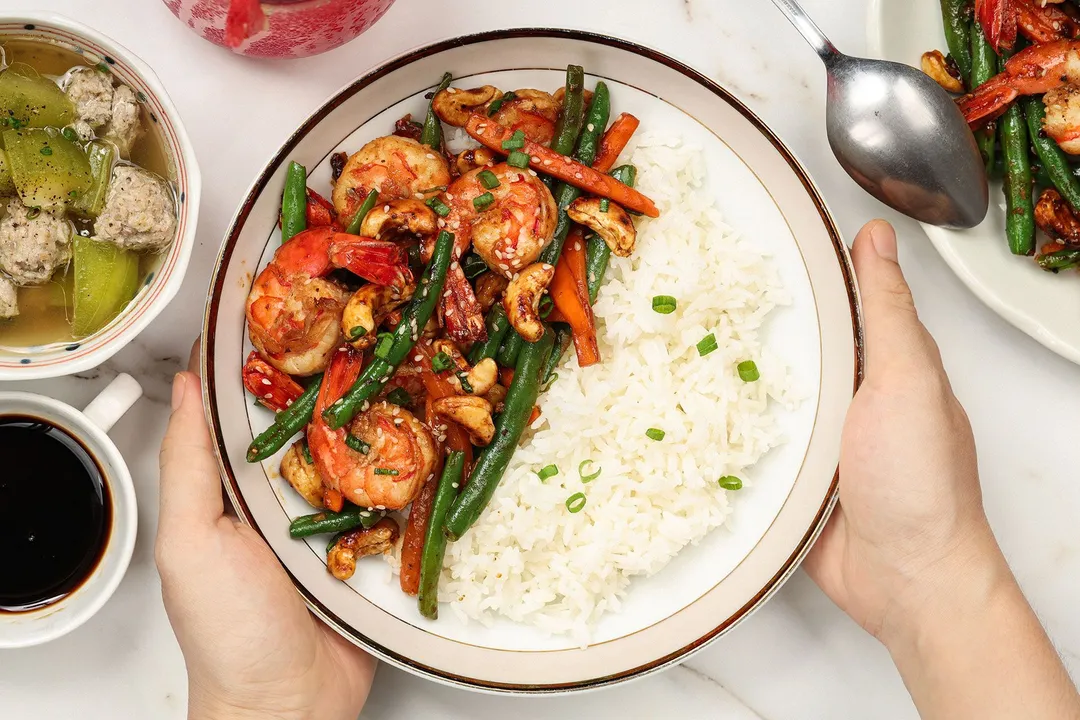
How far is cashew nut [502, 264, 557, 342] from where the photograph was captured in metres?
2.44

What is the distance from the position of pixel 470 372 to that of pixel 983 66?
6.91 ft

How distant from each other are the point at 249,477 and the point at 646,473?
51.2 inches

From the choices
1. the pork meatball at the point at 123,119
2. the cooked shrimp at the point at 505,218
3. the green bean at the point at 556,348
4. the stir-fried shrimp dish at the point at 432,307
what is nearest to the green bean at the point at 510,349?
the stir-fried shrimp dish at the point at 432,307

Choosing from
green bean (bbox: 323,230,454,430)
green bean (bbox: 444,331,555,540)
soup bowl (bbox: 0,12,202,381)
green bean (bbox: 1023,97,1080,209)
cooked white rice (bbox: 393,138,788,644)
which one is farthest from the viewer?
green bean (bbox: 1023,97,1080,209)

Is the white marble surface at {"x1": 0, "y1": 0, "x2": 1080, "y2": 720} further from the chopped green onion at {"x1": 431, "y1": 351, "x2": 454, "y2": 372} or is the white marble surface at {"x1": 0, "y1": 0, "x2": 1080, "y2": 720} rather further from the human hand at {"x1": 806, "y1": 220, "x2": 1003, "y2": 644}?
the chopped green onion at {"x1": 431, "y1": 351, "x2": 454, "y2": 372}

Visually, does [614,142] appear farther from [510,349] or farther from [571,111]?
[510,349]

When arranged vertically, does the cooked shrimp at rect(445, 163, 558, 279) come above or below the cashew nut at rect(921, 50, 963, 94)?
below

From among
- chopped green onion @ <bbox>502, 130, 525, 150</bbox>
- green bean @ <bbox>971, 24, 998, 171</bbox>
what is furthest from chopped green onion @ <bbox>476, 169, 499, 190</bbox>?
green bean @ <bbox>971, 24, 998, 171</bbox>

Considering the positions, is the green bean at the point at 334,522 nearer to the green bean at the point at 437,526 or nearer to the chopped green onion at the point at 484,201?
the green bean at the point at 437,526

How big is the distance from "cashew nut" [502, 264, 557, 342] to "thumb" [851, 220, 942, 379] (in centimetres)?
107

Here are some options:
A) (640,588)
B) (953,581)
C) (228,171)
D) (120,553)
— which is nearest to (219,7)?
(228,171)

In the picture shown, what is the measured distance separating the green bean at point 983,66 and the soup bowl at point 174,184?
2655mm

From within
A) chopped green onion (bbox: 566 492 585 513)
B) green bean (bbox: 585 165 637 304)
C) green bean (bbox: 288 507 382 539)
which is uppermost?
green bean (bbox: 585 165 637 304)

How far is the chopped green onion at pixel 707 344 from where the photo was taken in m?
2.66
